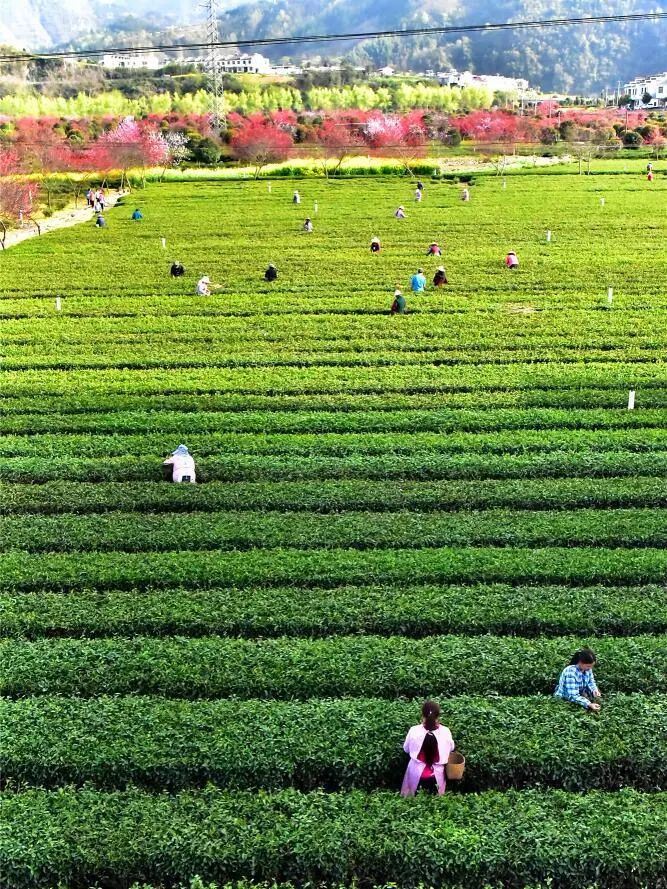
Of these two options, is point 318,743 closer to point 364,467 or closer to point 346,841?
point 346,841

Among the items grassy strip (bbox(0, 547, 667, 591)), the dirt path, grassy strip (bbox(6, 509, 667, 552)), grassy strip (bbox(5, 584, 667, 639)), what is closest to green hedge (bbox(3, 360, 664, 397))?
grassy strip (bbox(6, 509, 667, 552))

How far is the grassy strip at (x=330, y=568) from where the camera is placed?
15.6 meters

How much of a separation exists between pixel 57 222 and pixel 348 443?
44.5 meters

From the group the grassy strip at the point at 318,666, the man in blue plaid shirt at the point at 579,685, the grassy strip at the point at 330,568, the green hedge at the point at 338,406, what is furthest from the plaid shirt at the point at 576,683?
the green hedge at the point at 338,406

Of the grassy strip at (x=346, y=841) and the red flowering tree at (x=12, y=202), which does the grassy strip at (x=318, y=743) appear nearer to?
the grassy strip at (x=346, y=841)

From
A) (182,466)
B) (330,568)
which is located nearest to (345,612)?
(330,568)

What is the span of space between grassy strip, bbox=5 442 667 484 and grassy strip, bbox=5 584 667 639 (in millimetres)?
4968

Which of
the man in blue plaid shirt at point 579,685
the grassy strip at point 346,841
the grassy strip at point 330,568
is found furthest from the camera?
the grassy strip at point 330,568

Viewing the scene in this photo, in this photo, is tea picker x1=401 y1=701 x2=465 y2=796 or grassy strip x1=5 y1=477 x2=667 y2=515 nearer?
tea picker x1=401 y1=701 x2=465 y2=796

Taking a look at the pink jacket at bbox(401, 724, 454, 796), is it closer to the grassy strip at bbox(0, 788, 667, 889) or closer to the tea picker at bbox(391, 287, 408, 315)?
the grassy strip at bbox(0, 788, 667, 889)

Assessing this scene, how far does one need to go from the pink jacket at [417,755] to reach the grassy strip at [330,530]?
6.18m

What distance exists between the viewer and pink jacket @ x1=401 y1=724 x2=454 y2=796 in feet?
35.3

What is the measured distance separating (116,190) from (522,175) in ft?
107

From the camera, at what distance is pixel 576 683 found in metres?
12.1
